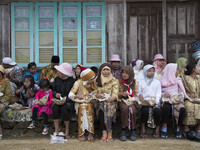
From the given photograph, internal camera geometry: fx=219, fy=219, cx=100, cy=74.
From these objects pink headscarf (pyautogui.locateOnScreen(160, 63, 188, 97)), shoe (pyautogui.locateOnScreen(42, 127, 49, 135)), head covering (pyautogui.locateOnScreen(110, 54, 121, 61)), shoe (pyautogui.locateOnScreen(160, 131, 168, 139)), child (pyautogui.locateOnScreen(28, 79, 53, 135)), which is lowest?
shoe (pyautogui.locateOnScreen(160, 131, 168, 139))

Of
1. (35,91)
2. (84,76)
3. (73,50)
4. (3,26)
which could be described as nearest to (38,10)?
(3,26)

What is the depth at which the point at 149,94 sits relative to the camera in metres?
4.61

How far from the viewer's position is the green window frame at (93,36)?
624 centimetres

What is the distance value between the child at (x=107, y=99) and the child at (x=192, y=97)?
58.1 inches

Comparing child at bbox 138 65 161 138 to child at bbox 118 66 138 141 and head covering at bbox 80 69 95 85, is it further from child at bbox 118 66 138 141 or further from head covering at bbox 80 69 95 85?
head covering at bbox 80 69 95 85

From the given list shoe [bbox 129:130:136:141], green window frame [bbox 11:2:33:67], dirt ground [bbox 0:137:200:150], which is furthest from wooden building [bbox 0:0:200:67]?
dirt ground [bbox 0:137:200:150]

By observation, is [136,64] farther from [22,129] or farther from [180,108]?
[22,129]

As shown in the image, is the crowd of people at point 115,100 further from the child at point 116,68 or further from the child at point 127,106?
the child at point 116,68

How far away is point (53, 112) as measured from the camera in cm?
431

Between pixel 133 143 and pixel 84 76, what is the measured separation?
63.0 inches

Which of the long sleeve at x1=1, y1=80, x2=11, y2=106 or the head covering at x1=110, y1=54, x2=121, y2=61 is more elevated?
the head covering at x1=110, y1=54, x2=121, y2=61

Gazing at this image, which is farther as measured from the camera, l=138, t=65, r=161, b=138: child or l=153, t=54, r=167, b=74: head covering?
l=153, t=54, r=167, b=74: head covering

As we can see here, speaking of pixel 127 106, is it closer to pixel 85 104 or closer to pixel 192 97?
pixel 85 104

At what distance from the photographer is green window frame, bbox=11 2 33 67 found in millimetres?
6195
